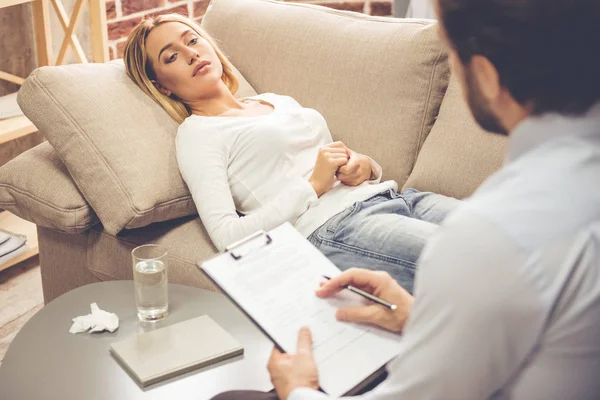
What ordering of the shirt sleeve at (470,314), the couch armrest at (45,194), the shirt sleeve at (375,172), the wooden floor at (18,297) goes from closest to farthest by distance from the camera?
the shirt sleeve at (470,314)
the couch armrest at (45,194)
the shirt sleeve at (375,172)
the wooden floor at (18,297)

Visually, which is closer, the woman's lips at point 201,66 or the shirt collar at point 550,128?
the shirt collar at point 550,128

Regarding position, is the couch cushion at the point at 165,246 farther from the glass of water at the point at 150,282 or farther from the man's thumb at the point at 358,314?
the man's thumb at the point at 358,314

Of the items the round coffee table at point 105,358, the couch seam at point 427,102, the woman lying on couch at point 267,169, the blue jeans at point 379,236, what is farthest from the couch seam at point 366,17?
the round coffee table at point 105,358

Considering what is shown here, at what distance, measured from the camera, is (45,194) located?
5.98ft

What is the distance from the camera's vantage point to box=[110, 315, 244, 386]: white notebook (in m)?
1.23

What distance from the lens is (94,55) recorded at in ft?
8.79

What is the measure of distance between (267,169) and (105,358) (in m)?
0.68

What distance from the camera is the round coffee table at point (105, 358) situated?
47.9 inches

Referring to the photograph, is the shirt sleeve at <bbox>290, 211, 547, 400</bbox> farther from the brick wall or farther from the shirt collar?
the brick wall

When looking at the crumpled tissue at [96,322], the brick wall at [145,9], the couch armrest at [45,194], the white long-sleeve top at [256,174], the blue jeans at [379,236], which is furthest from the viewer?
the brick wall at [145,9]

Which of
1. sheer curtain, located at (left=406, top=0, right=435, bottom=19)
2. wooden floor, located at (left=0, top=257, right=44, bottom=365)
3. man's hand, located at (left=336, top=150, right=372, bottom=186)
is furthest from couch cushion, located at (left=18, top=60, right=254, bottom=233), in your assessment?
sheer curtain, located at (left=406, top=0, right=435, bottom=19)

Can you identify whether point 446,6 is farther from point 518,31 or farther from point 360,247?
point 360,247

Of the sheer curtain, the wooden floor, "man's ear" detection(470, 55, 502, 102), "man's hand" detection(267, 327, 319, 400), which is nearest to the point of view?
"man's ear" detection(470, 55, 502, 102)

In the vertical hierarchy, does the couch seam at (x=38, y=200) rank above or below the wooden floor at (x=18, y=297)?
above
